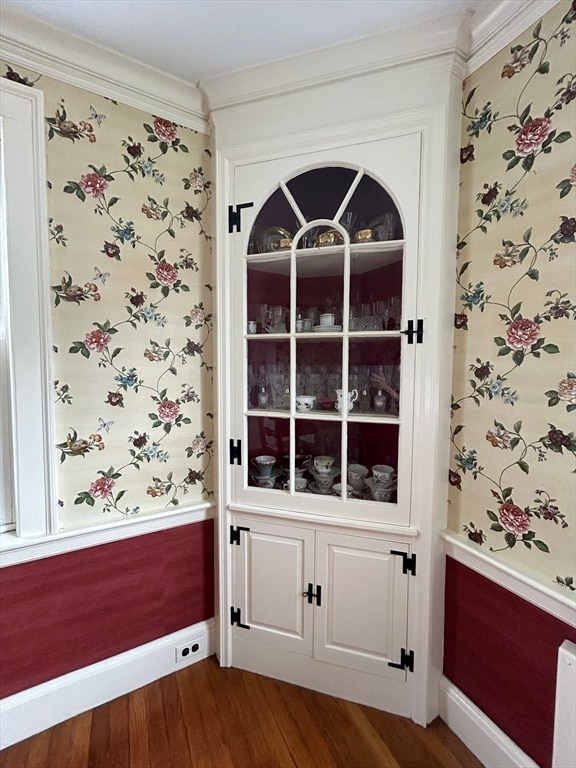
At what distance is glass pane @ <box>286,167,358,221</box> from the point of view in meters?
1.57

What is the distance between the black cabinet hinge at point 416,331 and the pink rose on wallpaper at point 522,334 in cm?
27

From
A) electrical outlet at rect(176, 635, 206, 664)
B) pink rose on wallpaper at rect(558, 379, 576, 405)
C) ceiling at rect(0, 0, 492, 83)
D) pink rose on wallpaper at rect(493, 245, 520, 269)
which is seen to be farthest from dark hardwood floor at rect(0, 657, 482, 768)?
ceiling at rect(0, 0, 492, 83)

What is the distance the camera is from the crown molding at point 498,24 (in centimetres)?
120

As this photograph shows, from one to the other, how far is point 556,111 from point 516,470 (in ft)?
3.45

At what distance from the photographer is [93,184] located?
5.10 feet

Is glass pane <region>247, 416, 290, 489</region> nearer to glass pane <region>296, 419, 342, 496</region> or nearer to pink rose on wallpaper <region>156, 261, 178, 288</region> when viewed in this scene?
glass pane <region>296, 419, 342, 496</region>

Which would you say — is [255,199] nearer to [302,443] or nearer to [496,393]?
[302,443]

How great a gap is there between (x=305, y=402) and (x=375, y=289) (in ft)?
1.70

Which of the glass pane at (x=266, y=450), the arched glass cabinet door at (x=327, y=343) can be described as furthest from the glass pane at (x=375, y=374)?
the glass pane at (x=266, y=450)

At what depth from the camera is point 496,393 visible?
1367 mm

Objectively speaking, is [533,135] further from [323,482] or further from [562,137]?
[323,482]

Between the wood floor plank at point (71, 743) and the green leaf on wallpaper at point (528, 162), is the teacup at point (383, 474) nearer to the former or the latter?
the green leaf on wallpaper at point (528, 162)

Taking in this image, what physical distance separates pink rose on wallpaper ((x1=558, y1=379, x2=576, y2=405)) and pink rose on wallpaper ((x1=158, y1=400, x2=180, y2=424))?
1.41m

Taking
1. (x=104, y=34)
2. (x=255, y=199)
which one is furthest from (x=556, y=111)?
(x=104, y=34)
